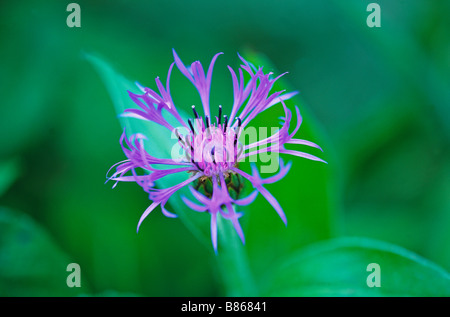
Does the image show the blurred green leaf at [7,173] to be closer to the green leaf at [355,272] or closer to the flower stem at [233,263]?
the flower stem at [233,263]

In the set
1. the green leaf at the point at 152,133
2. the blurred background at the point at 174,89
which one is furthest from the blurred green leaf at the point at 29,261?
the green leaf at the point at 152,133

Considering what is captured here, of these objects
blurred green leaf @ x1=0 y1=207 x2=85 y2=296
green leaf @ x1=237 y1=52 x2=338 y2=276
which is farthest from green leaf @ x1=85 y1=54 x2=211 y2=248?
blurred green leaf @ x1=0 y1=207 x2=85 y2=296

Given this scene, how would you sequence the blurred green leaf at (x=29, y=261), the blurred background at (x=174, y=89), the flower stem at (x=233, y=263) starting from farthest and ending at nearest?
the blurred background at (x=174, y=89)
the blurred green leaf at (x=29, y=261)
the flower stem at (x=233, y=263)

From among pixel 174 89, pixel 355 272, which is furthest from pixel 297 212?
pixel 174 89

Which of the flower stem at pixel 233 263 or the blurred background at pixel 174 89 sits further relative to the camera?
the blurred background at pixel 174 89

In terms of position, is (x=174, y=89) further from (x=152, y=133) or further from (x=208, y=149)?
(x=208, y=149)

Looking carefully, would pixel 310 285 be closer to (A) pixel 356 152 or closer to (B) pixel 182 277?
(B) pixel 182 277

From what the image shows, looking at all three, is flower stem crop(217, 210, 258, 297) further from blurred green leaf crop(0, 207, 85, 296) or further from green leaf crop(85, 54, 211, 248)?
blurred green leaf crop(0, 207, 85, 296)
